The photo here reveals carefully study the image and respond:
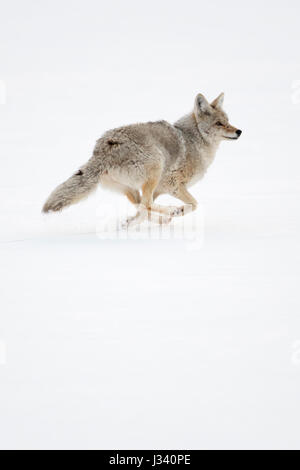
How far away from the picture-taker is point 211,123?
32.3 feet

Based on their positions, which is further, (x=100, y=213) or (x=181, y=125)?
(x=100, y=213)

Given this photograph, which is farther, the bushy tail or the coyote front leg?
the coyote front leg

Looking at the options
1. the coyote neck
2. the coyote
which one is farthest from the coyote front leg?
the coyote neck

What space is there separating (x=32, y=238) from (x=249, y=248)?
3.17 metres

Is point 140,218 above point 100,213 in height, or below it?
below

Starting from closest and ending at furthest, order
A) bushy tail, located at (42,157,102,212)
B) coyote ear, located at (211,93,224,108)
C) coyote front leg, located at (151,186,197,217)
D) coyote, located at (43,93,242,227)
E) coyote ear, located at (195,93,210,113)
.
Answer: bushy tail, located at (42,157,102,212) → coyote, located at (43,93,242,227) → coyote front leg, located at (151,186,197,217) → coyote ear, located at (195,93,210,113) → coyote ear, located at (211,93,224,108)

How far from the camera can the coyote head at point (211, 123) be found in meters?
9.79

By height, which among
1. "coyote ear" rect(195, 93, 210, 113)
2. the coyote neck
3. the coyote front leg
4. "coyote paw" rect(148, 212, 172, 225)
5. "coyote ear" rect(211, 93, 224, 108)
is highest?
"coyote ear" rect(211, 93, 224, 108)

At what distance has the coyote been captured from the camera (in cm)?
835

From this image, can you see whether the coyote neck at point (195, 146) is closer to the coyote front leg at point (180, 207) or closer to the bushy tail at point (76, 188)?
the coyote front leg at point (180, 207)

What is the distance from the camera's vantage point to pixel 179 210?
29.8ft

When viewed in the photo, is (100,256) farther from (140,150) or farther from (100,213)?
(100,213)

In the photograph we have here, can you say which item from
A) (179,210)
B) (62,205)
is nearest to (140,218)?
(179,210)

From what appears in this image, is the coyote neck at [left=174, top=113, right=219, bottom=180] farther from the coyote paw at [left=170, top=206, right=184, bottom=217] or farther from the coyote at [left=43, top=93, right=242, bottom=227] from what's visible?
the coyote paw at [left=170, top=206, right=184, bottom=217]
